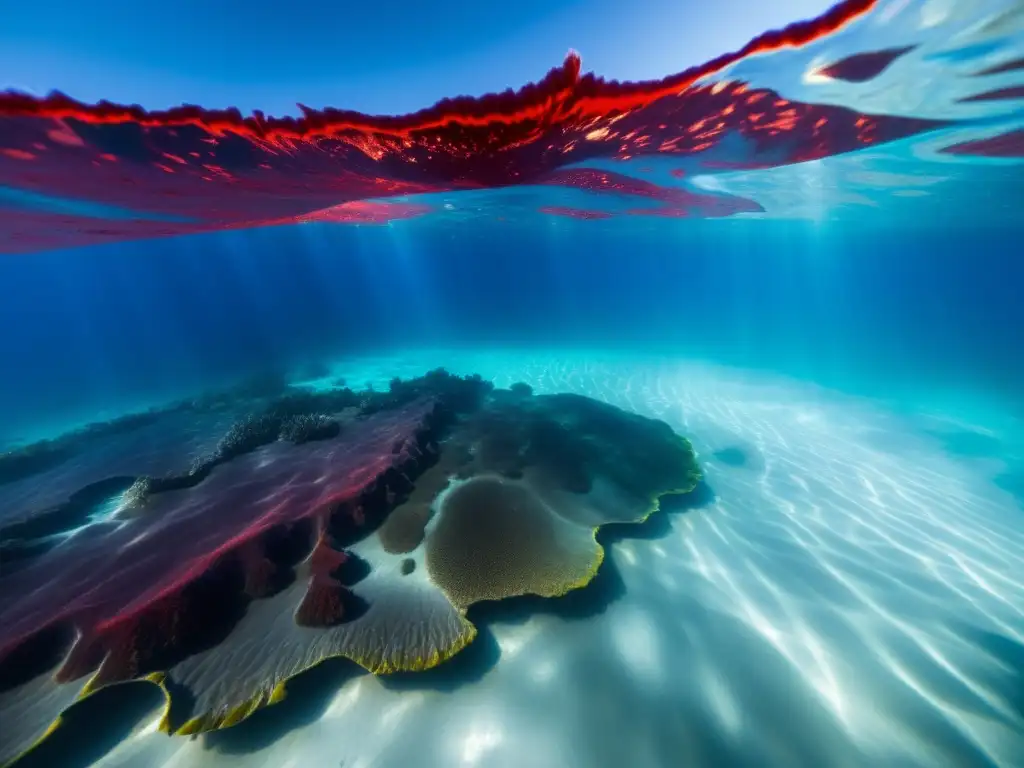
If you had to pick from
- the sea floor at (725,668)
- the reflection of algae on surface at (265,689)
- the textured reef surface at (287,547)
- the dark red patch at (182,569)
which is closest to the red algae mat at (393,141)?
the textured reef surface at (287,547)

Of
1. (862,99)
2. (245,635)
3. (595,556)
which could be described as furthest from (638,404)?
(245,635)

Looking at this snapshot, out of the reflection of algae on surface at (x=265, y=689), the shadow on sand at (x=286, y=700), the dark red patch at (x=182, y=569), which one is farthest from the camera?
the dark red patch at (x=182, y=569)

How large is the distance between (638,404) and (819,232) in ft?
105

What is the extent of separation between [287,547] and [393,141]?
6598 mm

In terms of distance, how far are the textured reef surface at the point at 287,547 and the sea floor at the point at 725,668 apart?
1.17 feet

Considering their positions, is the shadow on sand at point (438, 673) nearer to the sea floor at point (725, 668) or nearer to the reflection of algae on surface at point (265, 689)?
the sea floor at point (725, 668)

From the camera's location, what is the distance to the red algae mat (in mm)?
5438

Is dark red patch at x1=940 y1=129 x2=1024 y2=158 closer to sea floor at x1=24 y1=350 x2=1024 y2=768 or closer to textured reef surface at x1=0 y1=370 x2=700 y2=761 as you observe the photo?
sea floor at x1=24 y1=350 x2=1024 y2=768

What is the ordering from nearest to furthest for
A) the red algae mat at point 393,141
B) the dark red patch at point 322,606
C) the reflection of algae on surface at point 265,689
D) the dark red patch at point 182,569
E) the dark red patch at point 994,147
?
the reflection of algae on surface at point 265,689 < the dark red patch at point 182,569 < the dark red patch at point 322,606 < the red algae mat at point 393,141 < the dark red patch at point 994,147

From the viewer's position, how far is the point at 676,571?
212 inches

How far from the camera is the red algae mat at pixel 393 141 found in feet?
17.8

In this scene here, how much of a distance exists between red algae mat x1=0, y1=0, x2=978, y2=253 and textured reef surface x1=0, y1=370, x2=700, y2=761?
17.3ft

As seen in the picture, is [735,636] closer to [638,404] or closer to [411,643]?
[411,643]

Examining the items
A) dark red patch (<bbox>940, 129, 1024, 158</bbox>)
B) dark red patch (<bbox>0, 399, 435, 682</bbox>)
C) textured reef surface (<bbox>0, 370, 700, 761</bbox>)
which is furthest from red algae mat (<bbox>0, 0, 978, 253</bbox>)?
dark red patch (<bbox>0, 399, 435, 682</bbox>)
